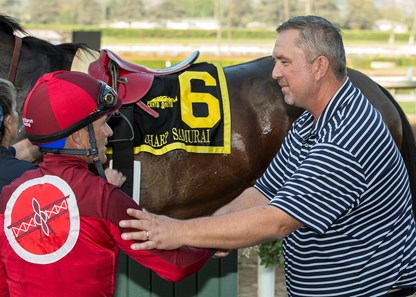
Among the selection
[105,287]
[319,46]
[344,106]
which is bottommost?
[105,287]

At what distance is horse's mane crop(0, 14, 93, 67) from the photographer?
14.5 ft

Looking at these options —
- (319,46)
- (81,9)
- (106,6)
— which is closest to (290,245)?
(319,46)

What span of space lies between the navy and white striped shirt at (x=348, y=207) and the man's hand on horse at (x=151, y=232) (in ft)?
1.11

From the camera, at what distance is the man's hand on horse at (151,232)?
2172 mm

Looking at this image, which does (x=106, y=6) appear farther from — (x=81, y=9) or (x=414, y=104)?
(x=414, y=104)

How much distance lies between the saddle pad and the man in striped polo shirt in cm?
169

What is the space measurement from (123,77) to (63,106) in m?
2.17

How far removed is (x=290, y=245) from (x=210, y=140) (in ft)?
5.95

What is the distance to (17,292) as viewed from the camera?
87.4 inches

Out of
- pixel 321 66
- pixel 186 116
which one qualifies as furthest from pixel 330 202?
pixel 186 116

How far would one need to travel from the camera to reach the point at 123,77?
432 cm

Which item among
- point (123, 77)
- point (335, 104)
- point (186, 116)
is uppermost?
point (335, 104)

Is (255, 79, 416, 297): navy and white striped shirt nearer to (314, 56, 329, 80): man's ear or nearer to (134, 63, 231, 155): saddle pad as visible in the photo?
(314, 56, 329, 80): man's ear

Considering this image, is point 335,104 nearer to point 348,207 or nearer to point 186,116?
point 348,207
